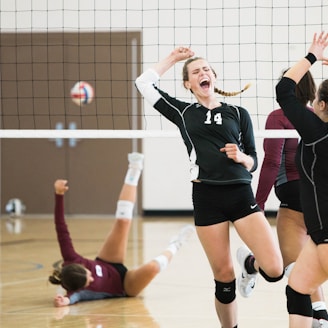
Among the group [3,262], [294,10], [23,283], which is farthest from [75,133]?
[294,10]

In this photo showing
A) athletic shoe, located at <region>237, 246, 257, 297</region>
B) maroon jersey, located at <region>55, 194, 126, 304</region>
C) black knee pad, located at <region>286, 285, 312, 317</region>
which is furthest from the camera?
maroon jersey, located at <region>55, 194, 126, 304</region>

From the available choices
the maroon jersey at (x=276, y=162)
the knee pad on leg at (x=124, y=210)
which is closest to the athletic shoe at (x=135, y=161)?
the knee pad on leg at (x=124, y=210)

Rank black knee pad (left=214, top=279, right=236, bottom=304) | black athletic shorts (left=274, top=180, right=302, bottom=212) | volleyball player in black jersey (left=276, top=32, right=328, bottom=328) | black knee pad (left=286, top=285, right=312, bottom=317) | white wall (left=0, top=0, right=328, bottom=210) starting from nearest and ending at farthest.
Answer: volleyball player in black jersey (left=276, top=32, right=328, bottom=328), black knee pad (left=286, top=285, right=312, bottom=317), black knee pad (left=214, top=279, right=236, bottom=304), black athletic shorts (left=274, top=180, right=302, bottom=212), white wall (left=0, top=0, right=328, bottom=210)

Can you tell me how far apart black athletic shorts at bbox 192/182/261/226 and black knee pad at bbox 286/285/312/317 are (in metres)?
0.74

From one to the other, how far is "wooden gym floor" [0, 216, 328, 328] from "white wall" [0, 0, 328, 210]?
8.31ft

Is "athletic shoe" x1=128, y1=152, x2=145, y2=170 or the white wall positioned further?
the white wall

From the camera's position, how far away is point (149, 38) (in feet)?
43.1

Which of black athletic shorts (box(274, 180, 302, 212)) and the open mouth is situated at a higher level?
the open mouth

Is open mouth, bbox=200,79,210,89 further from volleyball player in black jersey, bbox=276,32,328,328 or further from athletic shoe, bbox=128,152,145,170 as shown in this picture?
athletic shoe, bbox=128,152,145,170

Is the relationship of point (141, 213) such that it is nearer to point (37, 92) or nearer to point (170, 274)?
point (37, 92)

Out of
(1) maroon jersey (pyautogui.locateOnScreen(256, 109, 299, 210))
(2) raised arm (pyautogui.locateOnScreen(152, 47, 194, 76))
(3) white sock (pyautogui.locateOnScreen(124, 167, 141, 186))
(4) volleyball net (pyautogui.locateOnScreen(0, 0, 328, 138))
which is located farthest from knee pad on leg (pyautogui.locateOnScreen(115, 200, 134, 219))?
(4) volleyball net (pyautogui.locateOnScreen(0, 0, 328, 138))

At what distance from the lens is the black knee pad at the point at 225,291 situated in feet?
16.2

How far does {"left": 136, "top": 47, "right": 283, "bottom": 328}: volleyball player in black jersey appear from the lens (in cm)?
479

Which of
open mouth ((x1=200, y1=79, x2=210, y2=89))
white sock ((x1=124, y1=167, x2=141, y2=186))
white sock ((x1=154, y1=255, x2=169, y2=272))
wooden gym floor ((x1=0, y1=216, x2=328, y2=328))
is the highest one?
open mouth ((x1=200, y1=79, x2=210, y2=89))
